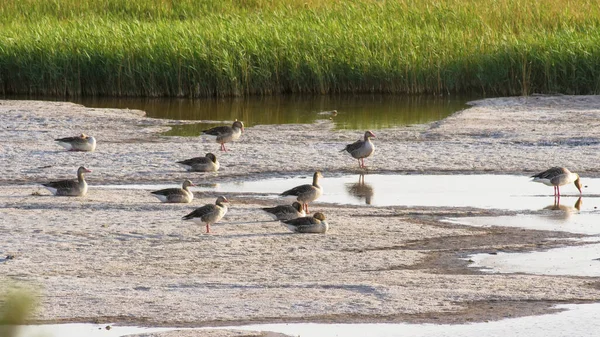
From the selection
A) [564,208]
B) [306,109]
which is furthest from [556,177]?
[306,109]

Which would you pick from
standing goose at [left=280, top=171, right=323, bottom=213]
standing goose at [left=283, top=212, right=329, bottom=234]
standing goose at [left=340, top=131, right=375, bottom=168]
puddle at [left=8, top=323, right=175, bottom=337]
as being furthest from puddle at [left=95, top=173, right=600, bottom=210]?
puddle at [left=8, top=323, right=175, bottom=337]

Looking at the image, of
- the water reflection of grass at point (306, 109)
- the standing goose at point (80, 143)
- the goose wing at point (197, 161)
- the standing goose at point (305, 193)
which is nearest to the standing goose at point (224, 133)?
the standing goose at point (80, 143)

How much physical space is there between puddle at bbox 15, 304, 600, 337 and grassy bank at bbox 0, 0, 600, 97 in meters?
17.9

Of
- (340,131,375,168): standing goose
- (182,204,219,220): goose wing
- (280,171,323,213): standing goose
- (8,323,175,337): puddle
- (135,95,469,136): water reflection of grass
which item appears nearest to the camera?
(8,323,175,337): puddle

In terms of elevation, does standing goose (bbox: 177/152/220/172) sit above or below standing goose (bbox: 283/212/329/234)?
above

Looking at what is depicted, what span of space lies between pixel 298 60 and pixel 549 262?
54.3 feet

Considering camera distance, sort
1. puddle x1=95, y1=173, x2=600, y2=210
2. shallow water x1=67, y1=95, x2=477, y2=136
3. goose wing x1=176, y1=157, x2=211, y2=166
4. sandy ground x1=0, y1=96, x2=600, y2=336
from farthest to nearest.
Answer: shallow water x1=67, y1=95, x2=477, y2=136 < goose wing x1=176, y1=157, x2=211, y2=166 < puddle x1=95, y1=173, x2=600, y2=210 < sandy ground x1=0, y1=96, x2=600, y2=336

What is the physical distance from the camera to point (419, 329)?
25.3 ft

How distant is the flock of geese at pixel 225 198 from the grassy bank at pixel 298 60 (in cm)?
753

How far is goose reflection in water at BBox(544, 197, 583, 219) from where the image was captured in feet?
41.9

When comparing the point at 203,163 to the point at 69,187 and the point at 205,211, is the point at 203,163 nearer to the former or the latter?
the point at 69,187

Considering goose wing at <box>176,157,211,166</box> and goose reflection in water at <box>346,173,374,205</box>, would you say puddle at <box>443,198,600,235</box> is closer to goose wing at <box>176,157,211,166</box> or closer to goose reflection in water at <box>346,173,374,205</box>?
goose reflection in water at <box>346,173,374,205</box>

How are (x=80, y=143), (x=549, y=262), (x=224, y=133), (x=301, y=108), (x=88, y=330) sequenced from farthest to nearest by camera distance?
(x=301, y=108) < (x=224, y=133) < (x=80, y=143) < (x=549, y=262) < (x=88, y=330)

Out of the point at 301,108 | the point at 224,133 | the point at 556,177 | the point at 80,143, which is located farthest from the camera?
the point at 301,108
